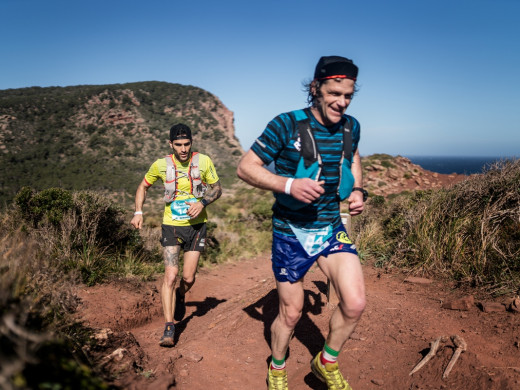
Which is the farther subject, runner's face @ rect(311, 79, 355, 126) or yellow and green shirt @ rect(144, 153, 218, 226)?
yellow and green shirt @ rect(144, 153, 218, 226)

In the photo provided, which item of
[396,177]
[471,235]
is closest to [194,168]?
[471,235]

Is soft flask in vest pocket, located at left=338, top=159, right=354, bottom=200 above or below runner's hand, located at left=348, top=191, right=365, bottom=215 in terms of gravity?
above

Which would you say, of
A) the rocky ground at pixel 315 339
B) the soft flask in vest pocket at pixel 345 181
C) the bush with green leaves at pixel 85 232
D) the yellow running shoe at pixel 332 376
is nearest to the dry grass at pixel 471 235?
the rocky ground at pixel 315 339

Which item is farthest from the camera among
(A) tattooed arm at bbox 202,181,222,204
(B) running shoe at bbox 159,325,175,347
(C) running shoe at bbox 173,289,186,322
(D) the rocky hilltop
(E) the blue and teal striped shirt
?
(D) the rocky hilltop

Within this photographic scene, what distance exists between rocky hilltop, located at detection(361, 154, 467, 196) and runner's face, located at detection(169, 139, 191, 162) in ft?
54.9

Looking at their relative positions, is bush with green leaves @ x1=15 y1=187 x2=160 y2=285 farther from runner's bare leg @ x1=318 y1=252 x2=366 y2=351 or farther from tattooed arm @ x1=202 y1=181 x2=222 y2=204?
runner's bare leg @ x1=318 y1=252 x2=366 y2=351

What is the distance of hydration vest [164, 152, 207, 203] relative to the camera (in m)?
4.02

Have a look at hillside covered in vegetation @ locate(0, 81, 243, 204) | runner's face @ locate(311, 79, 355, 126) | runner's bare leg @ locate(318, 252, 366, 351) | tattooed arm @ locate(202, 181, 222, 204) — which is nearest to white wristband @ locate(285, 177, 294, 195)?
runner's face @ locate(311, 79, 355, 126)

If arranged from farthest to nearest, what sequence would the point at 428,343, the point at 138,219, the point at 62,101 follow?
the point at 62,101 → the point at 138,219 → the point at 428,343

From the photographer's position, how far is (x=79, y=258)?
5.52 metres

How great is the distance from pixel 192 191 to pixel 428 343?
2.85 m

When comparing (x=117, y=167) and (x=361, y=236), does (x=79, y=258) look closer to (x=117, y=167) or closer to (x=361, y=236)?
(x=361, y=236)

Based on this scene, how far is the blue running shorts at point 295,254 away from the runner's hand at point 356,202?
0.21 m

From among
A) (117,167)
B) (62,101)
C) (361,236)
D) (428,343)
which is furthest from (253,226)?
(62,101)
